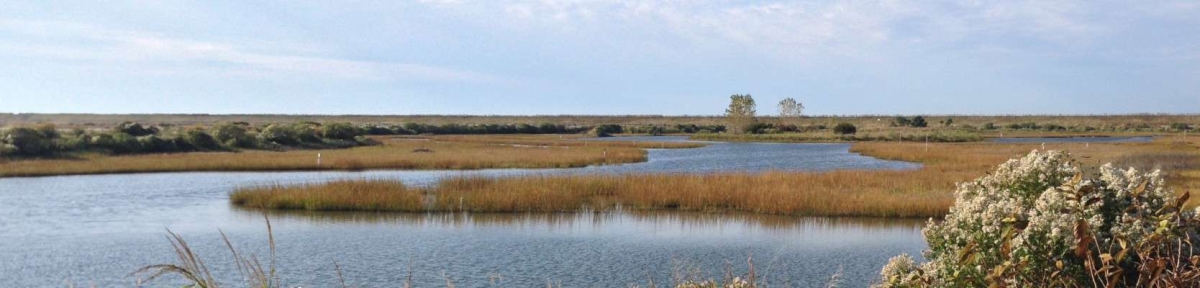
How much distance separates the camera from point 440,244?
17016mm

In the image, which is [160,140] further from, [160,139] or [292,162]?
[292,162]

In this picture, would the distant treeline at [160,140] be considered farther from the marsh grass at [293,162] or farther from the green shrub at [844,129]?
the green shrub at [844,129]

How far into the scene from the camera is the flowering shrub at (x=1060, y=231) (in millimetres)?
4379

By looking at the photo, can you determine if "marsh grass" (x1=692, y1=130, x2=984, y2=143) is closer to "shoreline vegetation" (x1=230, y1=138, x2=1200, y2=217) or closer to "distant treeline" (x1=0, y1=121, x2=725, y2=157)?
"distant treeline" (x1=0, y1=121, x2=725, y2=157)

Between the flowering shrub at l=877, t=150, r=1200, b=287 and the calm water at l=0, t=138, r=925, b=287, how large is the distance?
5.25 m

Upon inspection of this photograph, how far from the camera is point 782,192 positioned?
2323cm

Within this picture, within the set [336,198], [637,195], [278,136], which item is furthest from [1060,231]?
[278,136]

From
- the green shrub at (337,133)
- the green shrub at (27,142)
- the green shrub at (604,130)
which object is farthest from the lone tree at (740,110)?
the green shrub at (27,142)

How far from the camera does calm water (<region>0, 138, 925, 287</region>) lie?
14.0m

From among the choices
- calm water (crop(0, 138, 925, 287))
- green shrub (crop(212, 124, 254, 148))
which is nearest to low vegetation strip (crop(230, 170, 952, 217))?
calm water (crop(0, 138, 925, 287))

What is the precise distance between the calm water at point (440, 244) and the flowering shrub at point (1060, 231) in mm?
5254

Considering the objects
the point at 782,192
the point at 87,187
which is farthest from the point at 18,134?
the point at 782,192

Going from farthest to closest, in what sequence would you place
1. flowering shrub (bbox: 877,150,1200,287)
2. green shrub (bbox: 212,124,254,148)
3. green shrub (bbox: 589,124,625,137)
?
1. green shrub (bbox: 589,124,625,137)
2. green shrub (bbox: 212,124,254,148)
3. flowering shrub (bbox: 877,150,1200,287)

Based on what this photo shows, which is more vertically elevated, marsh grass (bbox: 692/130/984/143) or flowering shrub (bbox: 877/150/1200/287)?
flowering shrub (bbox: 877/150/1200/287)
